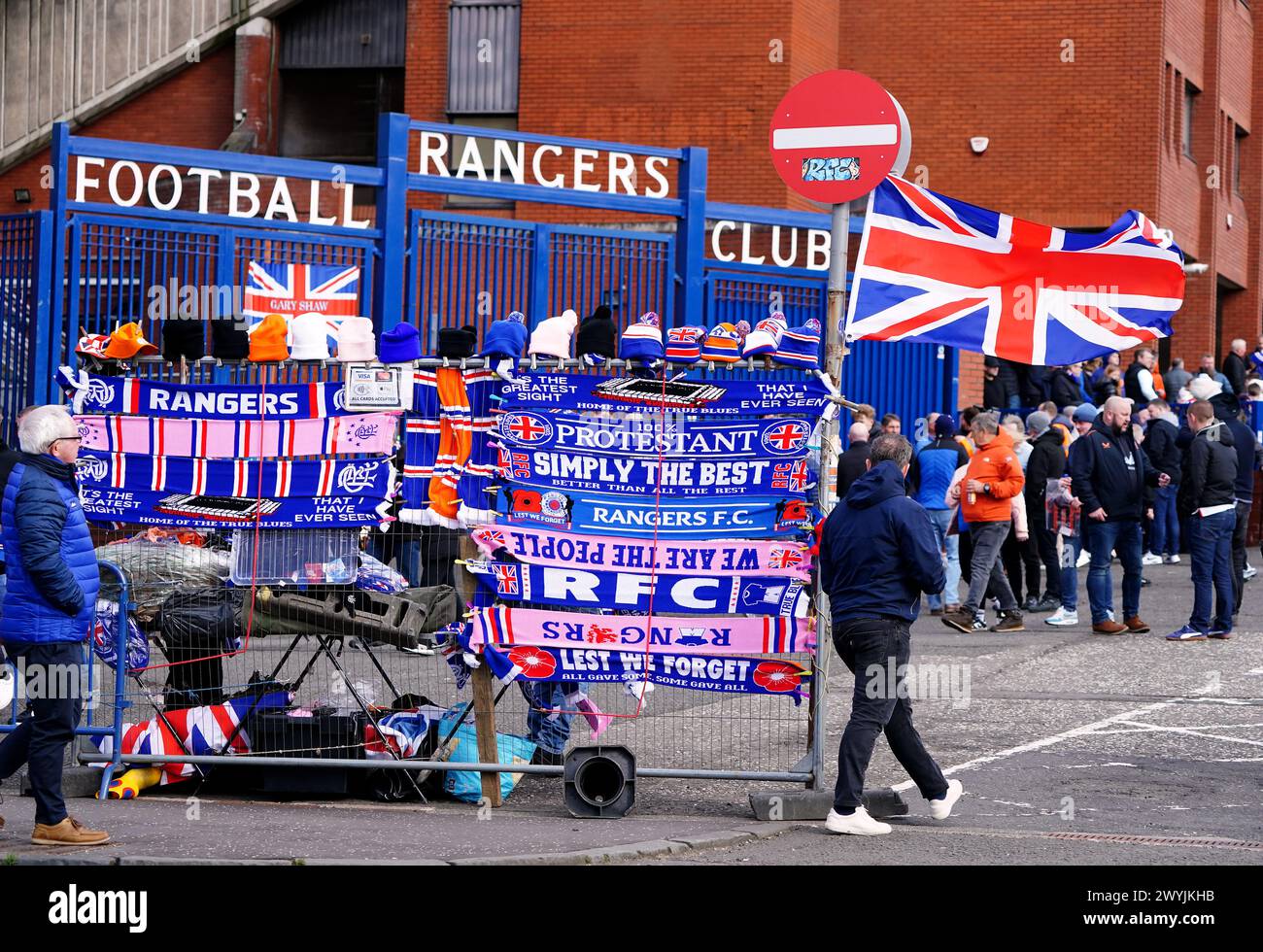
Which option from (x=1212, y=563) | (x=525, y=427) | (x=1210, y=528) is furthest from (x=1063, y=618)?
(x=525, y=427)

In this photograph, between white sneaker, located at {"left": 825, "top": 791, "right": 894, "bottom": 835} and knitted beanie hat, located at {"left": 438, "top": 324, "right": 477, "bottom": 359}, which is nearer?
white sneaker, located at {"left": 825, "top": 791, "right": 894, "bottom": 835}

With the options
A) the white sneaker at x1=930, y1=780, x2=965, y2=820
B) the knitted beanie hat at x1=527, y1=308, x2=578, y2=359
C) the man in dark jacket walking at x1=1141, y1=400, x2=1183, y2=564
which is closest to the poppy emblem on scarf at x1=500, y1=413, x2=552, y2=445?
the knitted beanie hat at x1=527, y1=308, x2=578, y2=359

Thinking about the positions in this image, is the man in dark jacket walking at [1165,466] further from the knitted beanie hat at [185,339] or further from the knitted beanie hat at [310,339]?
the knitted beanie hat at [185,339]

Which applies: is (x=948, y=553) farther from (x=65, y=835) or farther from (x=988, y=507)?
(x=65, y=835)

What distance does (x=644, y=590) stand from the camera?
28.9 ft

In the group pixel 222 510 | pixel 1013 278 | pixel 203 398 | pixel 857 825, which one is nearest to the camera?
pixel 857 825

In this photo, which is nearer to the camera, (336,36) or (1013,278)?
(1013,278)

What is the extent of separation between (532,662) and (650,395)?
148 centimetres

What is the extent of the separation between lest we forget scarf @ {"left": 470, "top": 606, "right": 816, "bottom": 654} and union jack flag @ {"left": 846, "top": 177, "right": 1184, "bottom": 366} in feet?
5.75

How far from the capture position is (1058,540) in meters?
17.4

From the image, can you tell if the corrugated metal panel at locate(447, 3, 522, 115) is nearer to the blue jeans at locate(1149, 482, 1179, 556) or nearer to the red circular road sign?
the blue jeans at locate(1149, 482, 1179, 556)

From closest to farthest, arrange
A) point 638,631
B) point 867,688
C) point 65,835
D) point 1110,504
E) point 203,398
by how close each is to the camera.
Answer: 1. point 65,835
2. point 867,688
3. point 638,631
4. point 203,398
5. point 1110,504

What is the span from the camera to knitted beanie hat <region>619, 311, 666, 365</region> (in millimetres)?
8688
